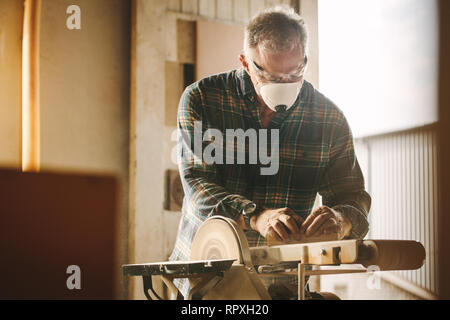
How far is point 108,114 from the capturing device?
80.4 inches

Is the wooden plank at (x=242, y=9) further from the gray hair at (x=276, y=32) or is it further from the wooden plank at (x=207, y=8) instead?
the gray hair at (x=276, y=32)

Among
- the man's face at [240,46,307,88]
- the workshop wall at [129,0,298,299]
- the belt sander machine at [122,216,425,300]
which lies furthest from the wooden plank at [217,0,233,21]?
the belt sander machine at [122,216,425,300]

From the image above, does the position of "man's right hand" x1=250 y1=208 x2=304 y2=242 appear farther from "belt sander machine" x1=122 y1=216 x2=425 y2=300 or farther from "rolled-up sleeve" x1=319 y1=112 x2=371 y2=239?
"rolled-up sleeve" x1=319 y1=112 x2=371 y2=239

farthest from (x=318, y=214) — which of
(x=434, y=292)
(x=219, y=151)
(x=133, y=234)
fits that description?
(x=434, y=292)

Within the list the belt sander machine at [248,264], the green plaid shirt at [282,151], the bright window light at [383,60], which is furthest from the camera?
the bright window light at [383,60]

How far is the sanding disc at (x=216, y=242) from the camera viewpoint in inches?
37.7

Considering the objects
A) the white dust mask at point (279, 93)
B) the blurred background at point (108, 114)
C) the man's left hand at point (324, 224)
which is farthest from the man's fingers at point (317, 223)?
the blurred background at point (108, 114)

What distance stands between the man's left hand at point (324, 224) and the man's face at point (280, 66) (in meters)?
0.41

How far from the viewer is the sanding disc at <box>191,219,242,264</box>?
3.14ft

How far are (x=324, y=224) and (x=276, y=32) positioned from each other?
59 cm

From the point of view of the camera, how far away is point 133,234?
6.63 ft

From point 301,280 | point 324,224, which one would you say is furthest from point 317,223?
point 301,280
